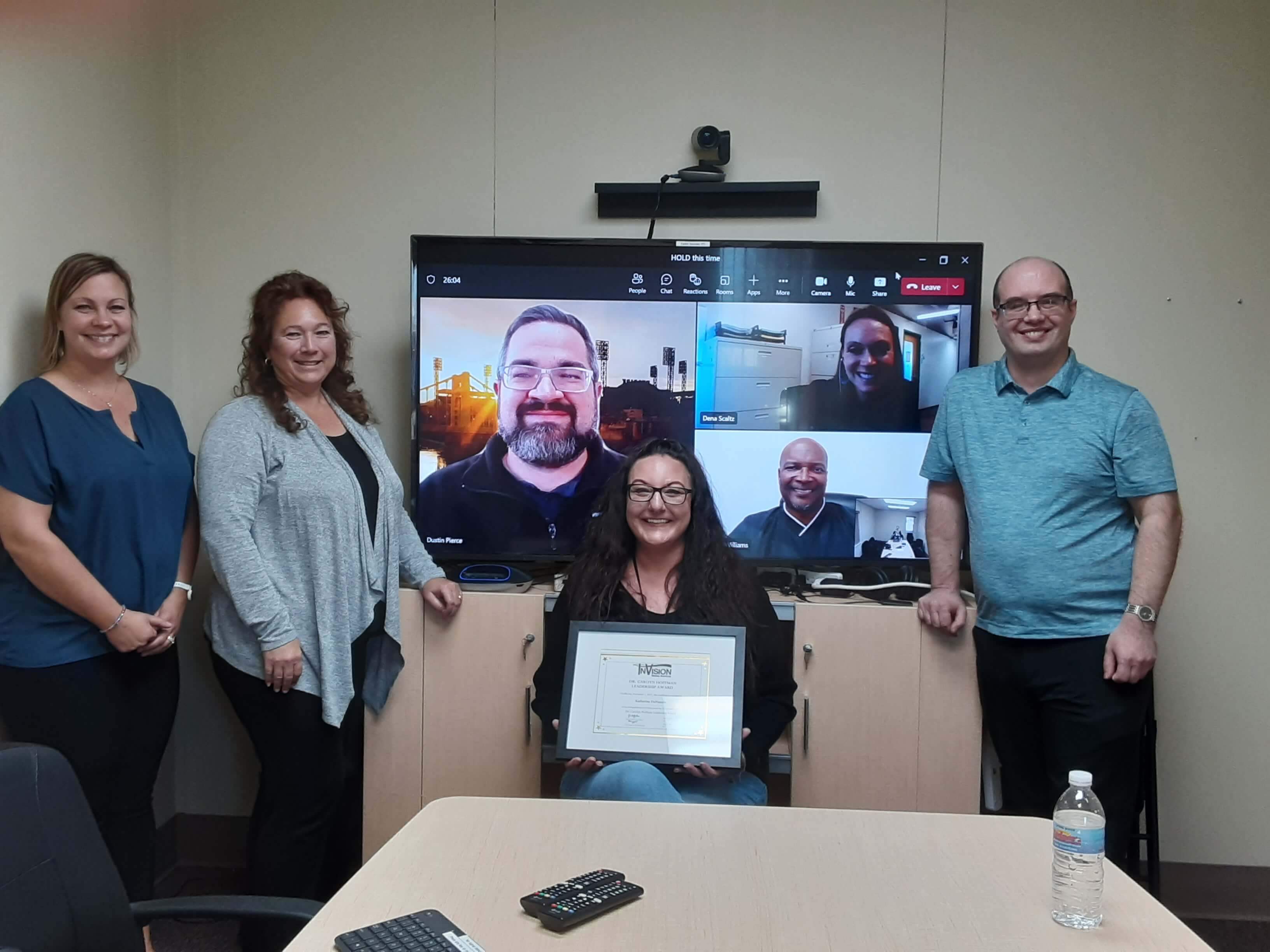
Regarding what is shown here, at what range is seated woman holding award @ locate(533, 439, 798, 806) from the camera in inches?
82.4

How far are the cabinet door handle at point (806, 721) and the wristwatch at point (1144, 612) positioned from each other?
854 mm

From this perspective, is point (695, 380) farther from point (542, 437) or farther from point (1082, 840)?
point (1082, 840)

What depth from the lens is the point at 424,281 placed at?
2.88 meters

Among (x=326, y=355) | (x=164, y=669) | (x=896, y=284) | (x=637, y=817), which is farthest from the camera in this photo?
(x=896, y=284)

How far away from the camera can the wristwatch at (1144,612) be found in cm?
221

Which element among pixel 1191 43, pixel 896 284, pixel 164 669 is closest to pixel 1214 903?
pixel 896 284

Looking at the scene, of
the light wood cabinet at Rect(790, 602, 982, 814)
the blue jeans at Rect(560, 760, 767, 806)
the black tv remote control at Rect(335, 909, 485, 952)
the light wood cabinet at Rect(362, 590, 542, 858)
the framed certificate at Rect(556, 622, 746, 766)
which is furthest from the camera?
the light wood cabinet at Rect(362, 590, 542, 858)

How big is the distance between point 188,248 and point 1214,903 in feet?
12.7

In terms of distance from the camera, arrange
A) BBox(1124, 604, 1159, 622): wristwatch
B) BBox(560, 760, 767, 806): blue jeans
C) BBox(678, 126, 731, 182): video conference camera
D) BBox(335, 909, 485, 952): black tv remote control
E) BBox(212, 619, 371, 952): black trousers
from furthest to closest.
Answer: BBox(678, 126, 731, 182): video conference camera, BBox(212, 619, 371, 952): black trousers, BBox(1124, 604, 1159, 622): wristwatch, BBox(560, 760, 767, 806): blue jeans, BBox(335, 909, 485, 952): black tv remote control

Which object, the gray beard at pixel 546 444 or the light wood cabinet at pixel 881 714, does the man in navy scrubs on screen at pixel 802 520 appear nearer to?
the light wood cabinet at pixel 881 714

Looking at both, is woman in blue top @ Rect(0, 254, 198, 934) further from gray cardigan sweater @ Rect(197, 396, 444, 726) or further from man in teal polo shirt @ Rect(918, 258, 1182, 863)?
man in teal polo shirt @ Rect(918, 258, 1182, 863)

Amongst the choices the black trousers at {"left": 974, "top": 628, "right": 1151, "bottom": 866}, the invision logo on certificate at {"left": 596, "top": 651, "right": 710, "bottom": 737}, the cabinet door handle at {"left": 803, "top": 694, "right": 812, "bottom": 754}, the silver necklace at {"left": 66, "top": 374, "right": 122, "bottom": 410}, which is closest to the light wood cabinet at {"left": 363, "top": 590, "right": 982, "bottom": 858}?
the cabinet door handle at {"left": 803, "top": 694, "right": 812, "bottom": 754}

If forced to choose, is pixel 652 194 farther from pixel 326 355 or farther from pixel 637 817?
pixel 637 817

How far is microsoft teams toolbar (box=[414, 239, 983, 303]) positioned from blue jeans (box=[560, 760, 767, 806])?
1403 mm
